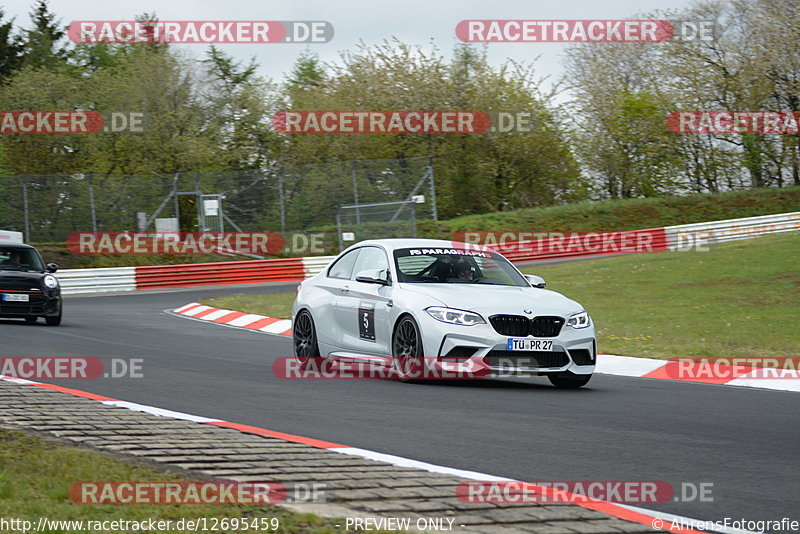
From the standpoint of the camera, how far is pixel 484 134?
50.3 m

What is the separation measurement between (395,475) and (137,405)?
3360mm

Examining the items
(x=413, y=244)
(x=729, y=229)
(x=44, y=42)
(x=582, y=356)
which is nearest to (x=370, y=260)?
(x=413, y=244)

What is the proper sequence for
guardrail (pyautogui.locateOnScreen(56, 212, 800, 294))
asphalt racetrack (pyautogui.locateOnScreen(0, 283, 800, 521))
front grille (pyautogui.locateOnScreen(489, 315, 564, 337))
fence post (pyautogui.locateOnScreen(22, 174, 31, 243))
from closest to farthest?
asphalt racetrack (pyautogui.locateOnScreen(0, 283, 800, 521)) → front grille (pyautogui.locateOnScreen(489, 315, 564, 337)) → guardrail (pyautogui.locateOnScreen(56, 212, 800, 294)) → fence post (pyautogui.locateOnScreen(22, 174, 31, 243))

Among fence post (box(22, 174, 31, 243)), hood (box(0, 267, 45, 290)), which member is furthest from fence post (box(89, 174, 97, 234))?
hood (box(0, 267, 45, 290))

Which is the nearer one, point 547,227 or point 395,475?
point 395,475

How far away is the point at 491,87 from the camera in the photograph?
52.5 metres

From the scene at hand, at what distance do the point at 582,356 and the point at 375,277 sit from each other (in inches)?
89.8

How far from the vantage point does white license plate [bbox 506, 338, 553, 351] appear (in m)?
10.2

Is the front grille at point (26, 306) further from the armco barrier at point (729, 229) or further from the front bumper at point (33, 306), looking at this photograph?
the armco barrier at point (729, 229)

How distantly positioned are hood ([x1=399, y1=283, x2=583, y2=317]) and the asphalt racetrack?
2.54 feet

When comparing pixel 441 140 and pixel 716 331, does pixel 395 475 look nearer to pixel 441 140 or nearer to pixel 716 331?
pixel 716 331

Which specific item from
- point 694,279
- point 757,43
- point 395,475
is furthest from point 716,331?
point 757,43

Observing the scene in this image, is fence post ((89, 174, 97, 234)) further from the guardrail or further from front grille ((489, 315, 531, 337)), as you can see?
front grille ((489, 315, 531, 337))

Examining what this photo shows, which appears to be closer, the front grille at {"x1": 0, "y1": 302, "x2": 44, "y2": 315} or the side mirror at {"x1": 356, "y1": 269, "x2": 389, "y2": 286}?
the side mirror at {"x1": 356, "y1": 269, "x2": 389, "y2": 286}
